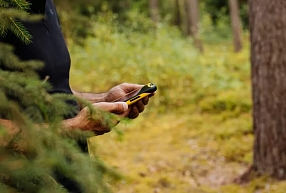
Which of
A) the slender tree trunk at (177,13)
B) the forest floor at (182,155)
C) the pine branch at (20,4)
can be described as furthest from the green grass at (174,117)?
the slender tree trunk at (177,13)

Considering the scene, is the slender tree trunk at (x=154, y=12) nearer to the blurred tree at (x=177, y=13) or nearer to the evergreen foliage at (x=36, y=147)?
the blurred tree at (x=177, y=13)

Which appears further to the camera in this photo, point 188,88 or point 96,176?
point 188,88

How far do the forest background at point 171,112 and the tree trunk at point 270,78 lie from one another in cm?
23

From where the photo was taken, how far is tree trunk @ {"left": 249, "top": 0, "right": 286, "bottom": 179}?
371 centimetres

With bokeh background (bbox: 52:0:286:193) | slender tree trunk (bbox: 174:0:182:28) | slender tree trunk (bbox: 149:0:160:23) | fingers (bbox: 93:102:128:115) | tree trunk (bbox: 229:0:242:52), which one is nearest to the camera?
fingers (bbox: 93:102:128:115)

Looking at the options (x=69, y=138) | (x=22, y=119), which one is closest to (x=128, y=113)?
(x=69, y=138)

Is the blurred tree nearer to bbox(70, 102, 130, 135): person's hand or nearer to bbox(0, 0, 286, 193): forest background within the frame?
bbox(0, 0, 286, 193): forest background

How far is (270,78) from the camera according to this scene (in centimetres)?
378

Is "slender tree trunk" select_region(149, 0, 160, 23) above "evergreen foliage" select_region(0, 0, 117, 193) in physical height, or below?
below

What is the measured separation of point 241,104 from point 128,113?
4329 millimetres

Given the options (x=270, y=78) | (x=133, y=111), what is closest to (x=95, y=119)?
(x=133, y=111)

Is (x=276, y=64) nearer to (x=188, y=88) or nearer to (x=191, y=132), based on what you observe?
(x=191, y=132)

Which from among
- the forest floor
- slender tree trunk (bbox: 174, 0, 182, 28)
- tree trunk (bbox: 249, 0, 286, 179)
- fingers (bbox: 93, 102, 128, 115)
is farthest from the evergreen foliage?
slender tree trunk (bbox: 174, 0, 182, 28)

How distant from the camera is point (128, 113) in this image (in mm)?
1891
